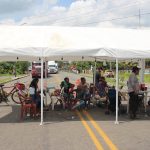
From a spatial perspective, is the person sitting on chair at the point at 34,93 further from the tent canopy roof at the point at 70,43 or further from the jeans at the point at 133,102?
the jeans at the point at 133,102

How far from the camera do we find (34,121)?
569 inches

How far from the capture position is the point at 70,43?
46.7ft

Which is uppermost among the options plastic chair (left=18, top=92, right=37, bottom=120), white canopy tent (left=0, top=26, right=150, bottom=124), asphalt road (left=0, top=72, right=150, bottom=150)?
white canopy tent (left=0, top=26, right=150, bottom=124)

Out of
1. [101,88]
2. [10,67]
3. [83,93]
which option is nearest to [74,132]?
[83,93]

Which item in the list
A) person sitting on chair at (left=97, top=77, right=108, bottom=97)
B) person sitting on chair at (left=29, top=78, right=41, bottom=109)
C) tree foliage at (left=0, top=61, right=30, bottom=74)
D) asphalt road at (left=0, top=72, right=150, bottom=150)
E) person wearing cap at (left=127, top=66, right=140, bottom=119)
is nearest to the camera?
asphalt road at (left=0, top=72, right=150, bottom=150)

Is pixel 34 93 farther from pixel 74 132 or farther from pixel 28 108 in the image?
pixel 74 132

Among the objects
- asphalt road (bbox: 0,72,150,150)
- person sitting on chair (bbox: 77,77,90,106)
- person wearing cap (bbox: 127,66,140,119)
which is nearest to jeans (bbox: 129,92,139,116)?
person wearing cap (bbox: 127,66,140,119)

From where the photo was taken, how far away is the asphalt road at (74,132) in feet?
33.0

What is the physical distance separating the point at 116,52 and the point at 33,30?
3451 millimetres

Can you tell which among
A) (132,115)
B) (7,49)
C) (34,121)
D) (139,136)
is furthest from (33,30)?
(139,136)

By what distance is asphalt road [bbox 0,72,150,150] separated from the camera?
10062 mm

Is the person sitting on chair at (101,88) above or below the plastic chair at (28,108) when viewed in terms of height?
above

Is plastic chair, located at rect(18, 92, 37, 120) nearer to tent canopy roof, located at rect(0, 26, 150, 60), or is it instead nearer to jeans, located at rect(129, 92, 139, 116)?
tent canopy roof, located at rect(0, 26, 150, 60)

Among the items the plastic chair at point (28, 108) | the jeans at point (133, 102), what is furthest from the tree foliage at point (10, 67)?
the jeans at point (133, 102)
